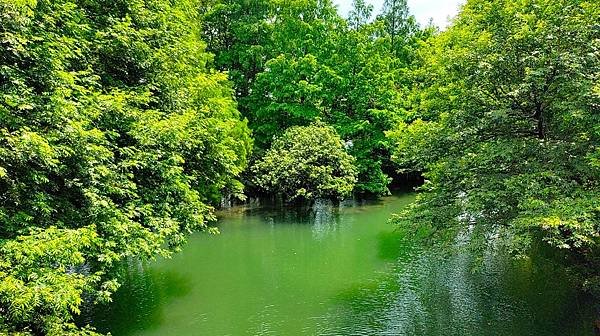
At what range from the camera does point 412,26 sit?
31.5 metres

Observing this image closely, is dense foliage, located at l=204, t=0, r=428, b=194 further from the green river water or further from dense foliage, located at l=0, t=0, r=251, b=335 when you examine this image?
dense foliage, located at l=0, t=0, r=251, b=335

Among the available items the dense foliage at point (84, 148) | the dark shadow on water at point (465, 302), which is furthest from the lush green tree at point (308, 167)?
the dark shadow on water at point (465, 302)

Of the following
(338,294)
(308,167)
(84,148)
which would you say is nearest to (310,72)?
(308,167)

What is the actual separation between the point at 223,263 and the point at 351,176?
27.8 feet

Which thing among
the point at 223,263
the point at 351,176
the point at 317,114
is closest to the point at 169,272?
the point at 223,263

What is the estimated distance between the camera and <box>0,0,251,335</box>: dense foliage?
19.2 ft

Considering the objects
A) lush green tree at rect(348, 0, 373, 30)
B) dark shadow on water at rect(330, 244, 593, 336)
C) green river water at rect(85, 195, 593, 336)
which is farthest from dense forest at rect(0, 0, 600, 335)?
lush green tree at rect(348, 0, 373, 30)

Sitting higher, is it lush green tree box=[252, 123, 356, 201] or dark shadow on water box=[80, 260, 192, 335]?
lush green tree box=[252, 123, 356, 201]

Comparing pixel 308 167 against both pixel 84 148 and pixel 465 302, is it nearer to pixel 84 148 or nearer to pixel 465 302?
pixel 465 302

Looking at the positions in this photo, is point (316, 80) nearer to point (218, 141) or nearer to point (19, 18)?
point (218, 141)

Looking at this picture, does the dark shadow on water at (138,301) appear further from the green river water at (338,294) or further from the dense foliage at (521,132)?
the dense foliage at (521,132)

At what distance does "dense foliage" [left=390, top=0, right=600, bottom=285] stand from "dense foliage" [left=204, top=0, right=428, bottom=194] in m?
13.3

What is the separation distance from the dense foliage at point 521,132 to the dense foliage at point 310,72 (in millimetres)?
13319

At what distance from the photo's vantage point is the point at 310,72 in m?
23.2
